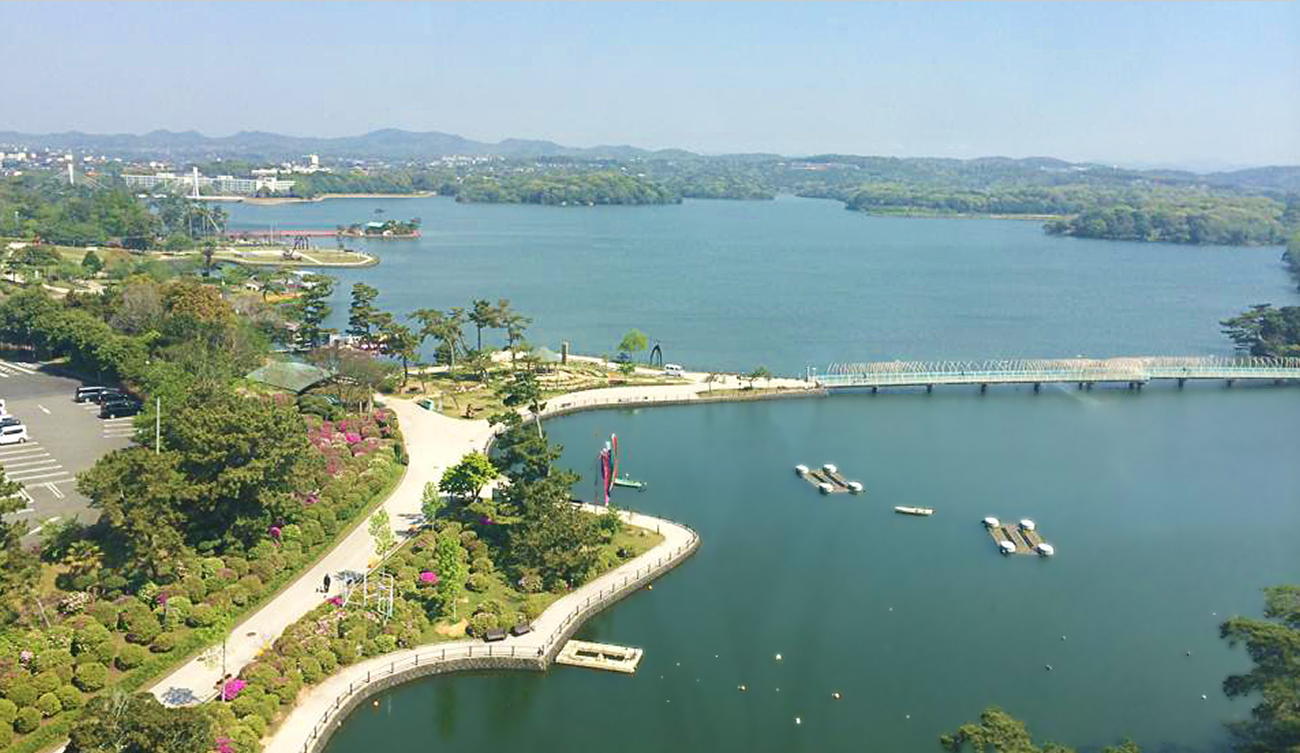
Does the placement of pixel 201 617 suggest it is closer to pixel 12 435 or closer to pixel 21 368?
pixel 12 435

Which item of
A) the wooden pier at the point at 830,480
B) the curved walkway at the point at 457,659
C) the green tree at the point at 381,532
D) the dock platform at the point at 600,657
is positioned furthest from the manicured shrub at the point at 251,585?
the wooden pier at the point at 830,480

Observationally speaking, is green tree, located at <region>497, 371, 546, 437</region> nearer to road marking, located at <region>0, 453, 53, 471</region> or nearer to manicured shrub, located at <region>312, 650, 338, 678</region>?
road marking, located at <region>0, 453, 53, 471</region>

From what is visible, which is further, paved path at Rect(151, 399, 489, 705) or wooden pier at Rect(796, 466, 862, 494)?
wooden pier at Rect(796, 466, 862, 494)

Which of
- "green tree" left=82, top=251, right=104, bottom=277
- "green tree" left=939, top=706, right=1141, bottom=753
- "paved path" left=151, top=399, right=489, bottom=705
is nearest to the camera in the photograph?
"green tree" left=939, top=706, right=1141, bottom=753

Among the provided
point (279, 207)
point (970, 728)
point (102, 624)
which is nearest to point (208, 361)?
point (102, 624)

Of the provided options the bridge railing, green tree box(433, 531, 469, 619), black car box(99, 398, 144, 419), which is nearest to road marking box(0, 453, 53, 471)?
black car box(99, 398, 144, 419)

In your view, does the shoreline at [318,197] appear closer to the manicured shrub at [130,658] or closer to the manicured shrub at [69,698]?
the manicured shrub at [130,658]

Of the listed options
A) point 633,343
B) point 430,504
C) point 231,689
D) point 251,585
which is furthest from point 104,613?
point 633,343
